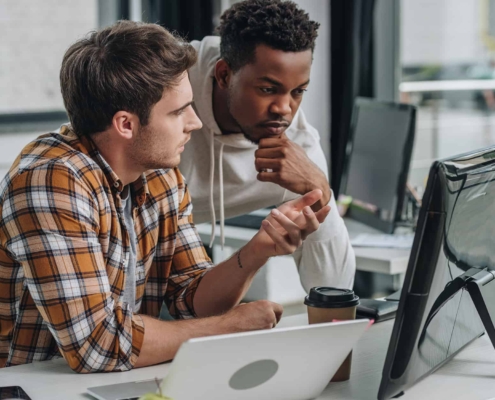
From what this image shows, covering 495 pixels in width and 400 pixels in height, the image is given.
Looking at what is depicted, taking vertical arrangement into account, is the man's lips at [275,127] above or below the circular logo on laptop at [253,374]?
above

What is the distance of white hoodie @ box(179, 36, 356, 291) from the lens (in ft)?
7.00

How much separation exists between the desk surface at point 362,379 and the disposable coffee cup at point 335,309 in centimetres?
2

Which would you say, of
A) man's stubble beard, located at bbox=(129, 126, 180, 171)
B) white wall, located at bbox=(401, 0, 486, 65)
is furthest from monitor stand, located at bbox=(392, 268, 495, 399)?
white wall, located at bbox=(401, 0, 486, 65)

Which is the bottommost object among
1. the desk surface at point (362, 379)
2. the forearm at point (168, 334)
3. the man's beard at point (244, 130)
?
the desk surface at point (362, 379)

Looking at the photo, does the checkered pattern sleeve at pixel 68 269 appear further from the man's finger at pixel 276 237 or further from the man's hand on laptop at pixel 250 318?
the man's finger at pixel 276 237

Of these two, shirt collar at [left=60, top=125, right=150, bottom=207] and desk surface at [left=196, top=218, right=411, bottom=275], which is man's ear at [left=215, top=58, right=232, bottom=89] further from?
desk surface at [left=196, top=218, right=411, bottom=275]

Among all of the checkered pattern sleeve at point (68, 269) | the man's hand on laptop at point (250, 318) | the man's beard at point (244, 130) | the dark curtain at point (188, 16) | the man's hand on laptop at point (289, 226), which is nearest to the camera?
the checkered pattern sleeve at point (68, 269)

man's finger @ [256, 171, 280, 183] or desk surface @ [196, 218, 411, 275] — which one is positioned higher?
man's finger @ [256, 171, 280, 183]

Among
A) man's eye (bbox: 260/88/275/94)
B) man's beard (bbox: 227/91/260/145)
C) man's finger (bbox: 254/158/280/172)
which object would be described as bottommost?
man's finger (bbox: 254/158/280/172)

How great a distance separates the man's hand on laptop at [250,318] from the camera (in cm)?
149

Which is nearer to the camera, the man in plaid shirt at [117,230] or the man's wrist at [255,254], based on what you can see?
the man in plaid shirt at [117,230]

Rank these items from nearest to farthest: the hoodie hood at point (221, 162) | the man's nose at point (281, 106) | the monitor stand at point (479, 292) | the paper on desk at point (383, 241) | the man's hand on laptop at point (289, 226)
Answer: the monitor stand at point (479, 292), the man's hand on laptop at point (289, 226), the man's nose at point (281, 106), the hoodie hood at point (221, 162), the paper on desk at point (383, 241)

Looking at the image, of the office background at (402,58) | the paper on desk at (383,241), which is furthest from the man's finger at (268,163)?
the office background at (402,58)

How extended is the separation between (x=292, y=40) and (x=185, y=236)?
55cm
